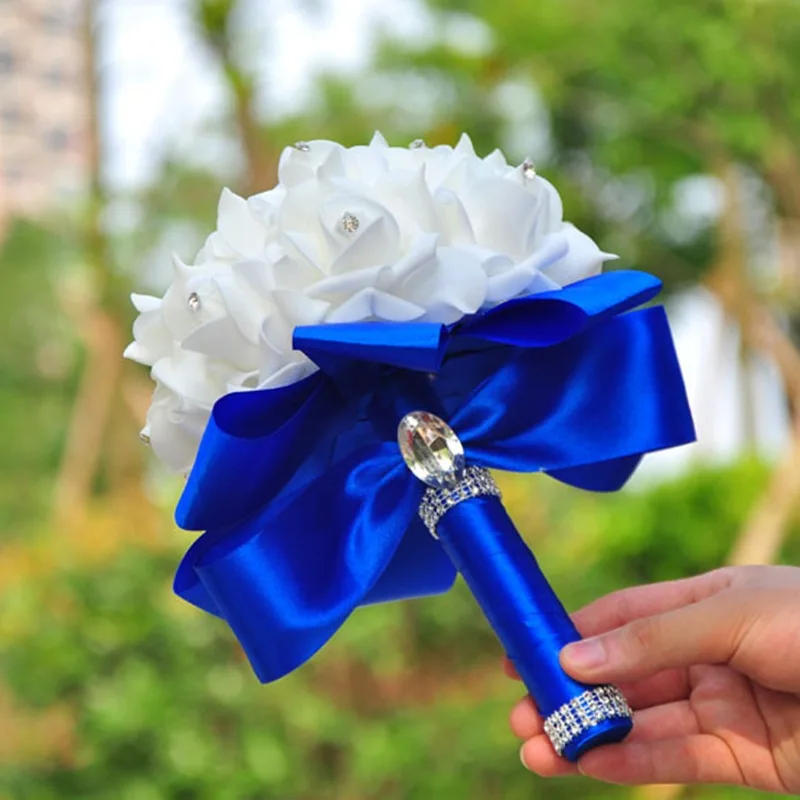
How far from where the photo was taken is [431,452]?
651mm

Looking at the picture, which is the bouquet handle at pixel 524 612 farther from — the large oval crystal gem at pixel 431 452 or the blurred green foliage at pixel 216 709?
the blurred green foliage at pixel 216 709

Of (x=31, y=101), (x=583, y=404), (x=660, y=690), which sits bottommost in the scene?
(x=31, y=101)

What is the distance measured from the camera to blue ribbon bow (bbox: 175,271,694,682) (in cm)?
63

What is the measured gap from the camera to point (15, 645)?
8.51ft

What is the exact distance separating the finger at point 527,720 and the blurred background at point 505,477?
5.79 feet

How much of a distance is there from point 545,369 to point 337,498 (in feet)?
0.52

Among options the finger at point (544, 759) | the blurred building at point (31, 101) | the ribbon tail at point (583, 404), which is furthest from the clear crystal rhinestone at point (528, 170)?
the blurred building at point (31, 101)

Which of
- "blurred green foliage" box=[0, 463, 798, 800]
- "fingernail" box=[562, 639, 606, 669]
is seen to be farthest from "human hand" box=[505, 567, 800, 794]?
"blurred green foliage" box=[0, 463, 798, 800]

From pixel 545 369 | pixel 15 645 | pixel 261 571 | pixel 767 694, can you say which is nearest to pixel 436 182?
pixel 545 369

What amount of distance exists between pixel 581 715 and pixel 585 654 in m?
0.03

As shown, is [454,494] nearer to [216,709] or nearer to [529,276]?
[529,276]

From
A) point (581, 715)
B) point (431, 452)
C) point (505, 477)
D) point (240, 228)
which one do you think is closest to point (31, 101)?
point (505, 477)

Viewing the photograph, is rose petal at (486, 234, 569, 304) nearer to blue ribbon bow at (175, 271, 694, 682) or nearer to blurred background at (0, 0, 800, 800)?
blue ribbon bow at (175, 271, 694, 682)

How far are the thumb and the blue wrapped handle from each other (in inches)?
0.5
